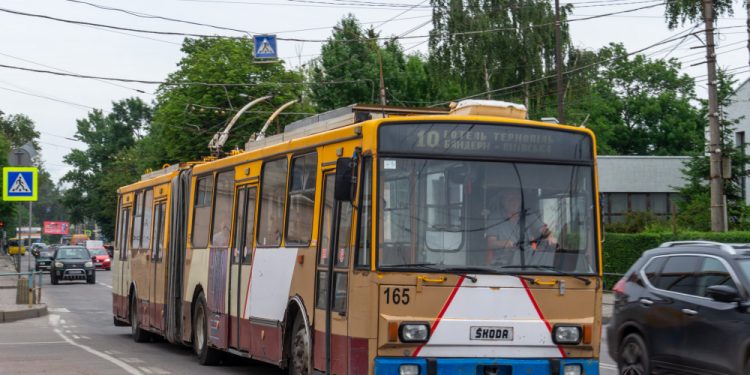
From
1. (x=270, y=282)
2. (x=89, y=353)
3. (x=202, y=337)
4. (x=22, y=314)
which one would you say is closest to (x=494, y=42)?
(x=22, y=314)

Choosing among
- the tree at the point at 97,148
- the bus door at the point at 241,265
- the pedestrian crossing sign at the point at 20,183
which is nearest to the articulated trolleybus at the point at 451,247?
the bus door at the point at 241,265

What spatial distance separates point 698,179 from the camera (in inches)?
1529

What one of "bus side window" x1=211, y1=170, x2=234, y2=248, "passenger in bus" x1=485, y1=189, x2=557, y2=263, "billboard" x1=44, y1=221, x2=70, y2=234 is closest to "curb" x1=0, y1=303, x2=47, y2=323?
"bus side window" x1=211, y1=170, x2=234, y2=248

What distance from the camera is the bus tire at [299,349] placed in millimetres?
12094

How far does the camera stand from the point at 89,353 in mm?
18156

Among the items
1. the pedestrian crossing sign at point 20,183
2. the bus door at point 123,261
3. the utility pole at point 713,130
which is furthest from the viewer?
the pedestrian crossing sign at point 20,183

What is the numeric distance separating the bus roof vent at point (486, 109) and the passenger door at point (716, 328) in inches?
96.6

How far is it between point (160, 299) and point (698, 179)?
24.0m

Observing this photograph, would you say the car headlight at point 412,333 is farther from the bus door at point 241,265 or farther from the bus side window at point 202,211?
the bus side window at point 202,211

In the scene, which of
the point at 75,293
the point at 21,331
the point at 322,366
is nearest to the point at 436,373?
the point at 322,366

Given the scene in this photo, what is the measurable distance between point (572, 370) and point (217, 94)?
46.4m

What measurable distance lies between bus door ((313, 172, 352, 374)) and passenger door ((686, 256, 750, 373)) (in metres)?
3.39

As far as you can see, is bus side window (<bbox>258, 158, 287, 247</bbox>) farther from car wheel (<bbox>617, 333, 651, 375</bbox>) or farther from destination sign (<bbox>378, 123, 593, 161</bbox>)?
car wheel (<bbox>617, 333, 651, 375</bbox>)

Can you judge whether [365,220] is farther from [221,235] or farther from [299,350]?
[221,235]
